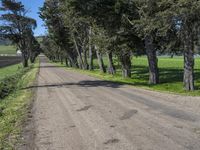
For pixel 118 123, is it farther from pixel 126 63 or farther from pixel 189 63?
pixel 126 63

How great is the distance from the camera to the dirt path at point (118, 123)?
879 cm

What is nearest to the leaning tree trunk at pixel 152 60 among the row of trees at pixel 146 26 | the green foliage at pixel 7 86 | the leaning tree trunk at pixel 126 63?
the row of trees at pixel 146 26

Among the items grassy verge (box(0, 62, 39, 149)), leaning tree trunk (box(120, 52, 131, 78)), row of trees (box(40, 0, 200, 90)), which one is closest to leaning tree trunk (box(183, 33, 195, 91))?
row of trees (box(40, 0, 200, 90))

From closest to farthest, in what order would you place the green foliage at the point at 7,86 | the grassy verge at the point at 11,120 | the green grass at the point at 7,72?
the grassy verge at the point at 11,120 → the green foliage at the point at 7,86 → the green grass at the point at 7,72

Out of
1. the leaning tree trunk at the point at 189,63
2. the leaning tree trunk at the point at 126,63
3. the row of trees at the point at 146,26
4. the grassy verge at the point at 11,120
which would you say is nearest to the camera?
the grassy verge at the point at 11,120

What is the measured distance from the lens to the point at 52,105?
16156 mm

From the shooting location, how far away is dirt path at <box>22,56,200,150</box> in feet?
28.8

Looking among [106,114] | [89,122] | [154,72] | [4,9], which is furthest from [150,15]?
[4,9]

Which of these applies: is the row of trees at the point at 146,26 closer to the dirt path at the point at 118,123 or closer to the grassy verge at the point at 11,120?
the dirt path at the point at 118,123

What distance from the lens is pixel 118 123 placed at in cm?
1135

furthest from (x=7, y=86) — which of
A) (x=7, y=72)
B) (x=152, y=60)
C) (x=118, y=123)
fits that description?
(x=7, y=72)

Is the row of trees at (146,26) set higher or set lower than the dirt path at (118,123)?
higher

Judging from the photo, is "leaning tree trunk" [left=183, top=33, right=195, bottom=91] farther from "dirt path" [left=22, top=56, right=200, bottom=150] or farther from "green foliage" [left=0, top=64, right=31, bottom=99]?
"green foliage" [left=0, top=64, right=31, bottom=99]

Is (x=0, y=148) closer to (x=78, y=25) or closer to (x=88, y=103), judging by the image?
(x=88, y=103)
